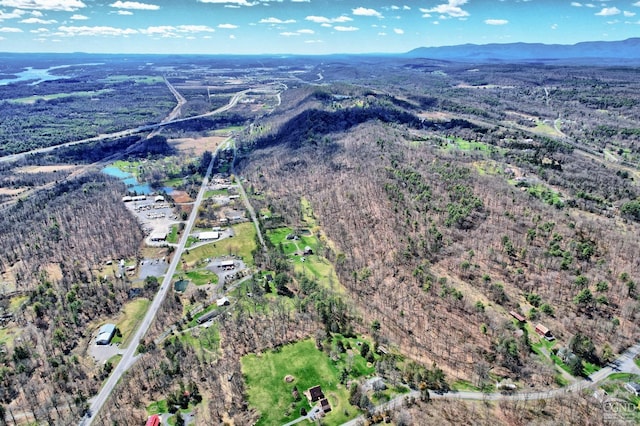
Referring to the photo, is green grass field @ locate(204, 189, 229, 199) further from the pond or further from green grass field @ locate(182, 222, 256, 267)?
green grass field @ locate(182, 222, 256, 267)

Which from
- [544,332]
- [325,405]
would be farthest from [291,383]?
[544,332]

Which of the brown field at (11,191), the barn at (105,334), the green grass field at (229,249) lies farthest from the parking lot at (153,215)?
the brown field at (11,191)

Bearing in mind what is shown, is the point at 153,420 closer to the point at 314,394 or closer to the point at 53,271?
the point at 314,394

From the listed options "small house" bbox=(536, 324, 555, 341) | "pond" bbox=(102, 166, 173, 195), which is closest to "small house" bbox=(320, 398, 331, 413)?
"small house" bbox=(536, 324, 555, 341)

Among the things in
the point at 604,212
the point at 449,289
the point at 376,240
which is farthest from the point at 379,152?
the point at 449,289

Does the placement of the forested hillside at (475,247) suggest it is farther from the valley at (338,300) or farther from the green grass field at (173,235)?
the green grass field at (173,235)

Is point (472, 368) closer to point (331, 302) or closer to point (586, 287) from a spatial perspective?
point (331, 302)
